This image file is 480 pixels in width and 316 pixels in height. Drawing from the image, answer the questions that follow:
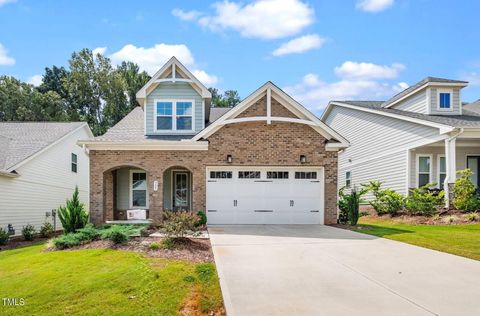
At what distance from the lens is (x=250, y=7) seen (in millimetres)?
13016

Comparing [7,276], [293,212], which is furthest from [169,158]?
[7,276]

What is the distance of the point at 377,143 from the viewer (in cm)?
2188

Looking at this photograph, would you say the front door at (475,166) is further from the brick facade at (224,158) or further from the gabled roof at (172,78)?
the gabled roof at (172,78)

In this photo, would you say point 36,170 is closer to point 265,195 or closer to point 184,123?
point 184,123

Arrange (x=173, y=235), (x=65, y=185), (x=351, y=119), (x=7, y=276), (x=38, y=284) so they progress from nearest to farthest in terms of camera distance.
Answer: (x=38, y=284) → (x=7, y=276) → (x=173, y=235) → (x=65, y=185) → (x=351, y=119)

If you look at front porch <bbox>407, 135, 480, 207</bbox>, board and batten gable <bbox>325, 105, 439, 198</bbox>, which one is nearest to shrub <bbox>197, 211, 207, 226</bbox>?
board and batten gable <bbox>325, 105, 439, 198</bbox>

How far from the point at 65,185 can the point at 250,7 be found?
15.3 m

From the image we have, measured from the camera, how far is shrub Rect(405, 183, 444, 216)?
642 inches

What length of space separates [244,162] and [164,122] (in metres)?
4.05

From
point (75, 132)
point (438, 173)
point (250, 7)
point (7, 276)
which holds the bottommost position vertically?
point (7, 276)

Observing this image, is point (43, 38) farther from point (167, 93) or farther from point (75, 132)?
point (167, 93)

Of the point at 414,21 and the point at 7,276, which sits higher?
the point at 414,21

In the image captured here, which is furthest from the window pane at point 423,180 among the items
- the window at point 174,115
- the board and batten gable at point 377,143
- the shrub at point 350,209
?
the window at point 174,115

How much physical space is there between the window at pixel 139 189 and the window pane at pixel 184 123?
8.96 ft
